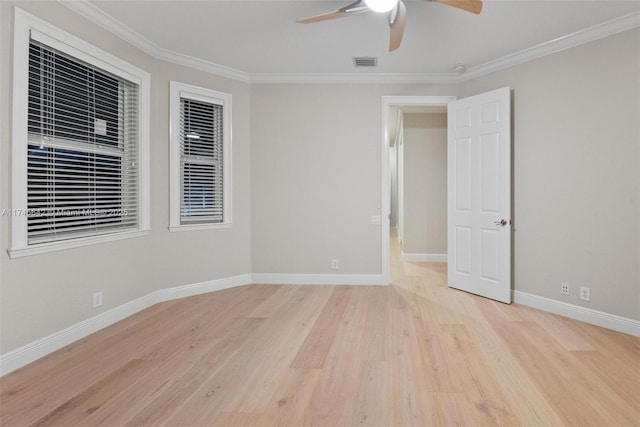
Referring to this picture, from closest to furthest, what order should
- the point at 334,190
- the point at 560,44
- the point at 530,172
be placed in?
the point at 560,44, the point at 530,172, the point at 334,190

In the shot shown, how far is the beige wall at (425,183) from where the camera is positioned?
6.39 metres

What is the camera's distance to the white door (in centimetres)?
386

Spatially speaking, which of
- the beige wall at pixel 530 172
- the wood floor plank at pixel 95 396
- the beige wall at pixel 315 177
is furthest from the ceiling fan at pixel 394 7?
the wood floor plank at pixel 95 396

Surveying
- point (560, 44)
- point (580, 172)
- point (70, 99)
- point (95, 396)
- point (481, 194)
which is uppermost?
point (560, 44)

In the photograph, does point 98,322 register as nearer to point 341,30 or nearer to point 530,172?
point 341,30

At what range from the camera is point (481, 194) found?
4.08 m

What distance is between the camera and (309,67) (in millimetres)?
4262

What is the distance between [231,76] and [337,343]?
11.1 feet

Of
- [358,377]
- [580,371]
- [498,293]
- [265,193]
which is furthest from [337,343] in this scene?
[265,193]

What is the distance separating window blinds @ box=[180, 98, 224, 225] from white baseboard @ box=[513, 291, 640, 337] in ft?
11.8

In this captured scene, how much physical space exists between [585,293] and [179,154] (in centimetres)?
436

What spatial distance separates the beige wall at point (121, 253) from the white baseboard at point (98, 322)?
0.05m

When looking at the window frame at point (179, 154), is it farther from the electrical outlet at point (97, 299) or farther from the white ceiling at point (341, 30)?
the electrical outlet at point (97, 299)

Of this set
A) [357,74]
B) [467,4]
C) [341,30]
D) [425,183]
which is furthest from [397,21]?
[425,183]
